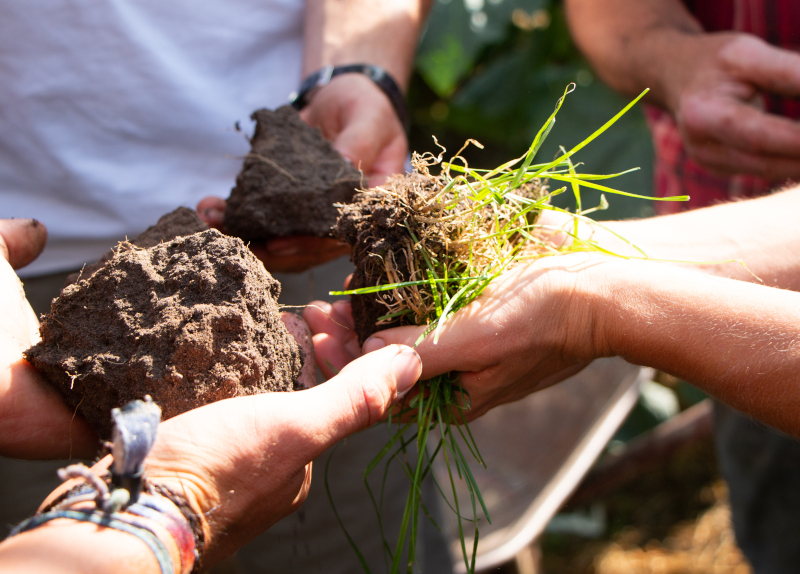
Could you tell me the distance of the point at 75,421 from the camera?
1161mm

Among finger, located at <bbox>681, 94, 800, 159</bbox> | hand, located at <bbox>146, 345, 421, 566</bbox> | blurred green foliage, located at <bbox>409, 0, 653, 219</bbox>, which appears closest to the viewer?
hand, located at <bbox>146, 345, 421, 566</bbox>

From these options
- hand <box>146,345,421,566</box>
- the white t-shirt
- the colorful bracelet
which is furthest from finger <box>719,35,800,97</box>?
the colorful bracelet

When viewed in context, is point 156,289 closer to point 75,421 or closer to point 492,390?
point 75,421

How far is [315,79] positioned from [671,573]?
3212mm

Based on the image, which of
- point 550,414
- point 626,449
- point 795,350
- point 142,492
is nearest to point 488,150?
point 550,414

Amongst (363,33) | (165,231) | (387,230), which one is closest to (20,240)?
(165,231)

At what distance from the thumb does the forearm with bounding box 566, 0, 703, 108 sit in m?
1.74

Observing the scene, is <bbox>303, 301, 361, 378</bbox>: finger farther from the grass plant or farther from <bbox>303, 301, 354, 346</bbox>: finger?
the grass plant

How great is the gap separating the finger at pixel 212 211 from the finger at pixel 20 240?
437 millimetres

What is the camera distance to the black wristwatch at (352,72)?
6.25ft

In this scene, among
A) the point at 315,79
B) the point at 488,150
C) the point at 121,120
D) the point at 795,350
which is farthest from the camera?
the point at 488,150

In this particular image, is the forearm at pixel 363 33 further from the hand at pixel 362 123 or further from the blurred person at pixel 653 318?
the blurred person at pixel 653 318

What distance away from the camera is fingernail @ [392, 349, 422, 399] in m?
1.07

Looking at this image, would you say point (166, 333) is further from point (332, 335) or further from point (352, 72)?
point (352, 72)
